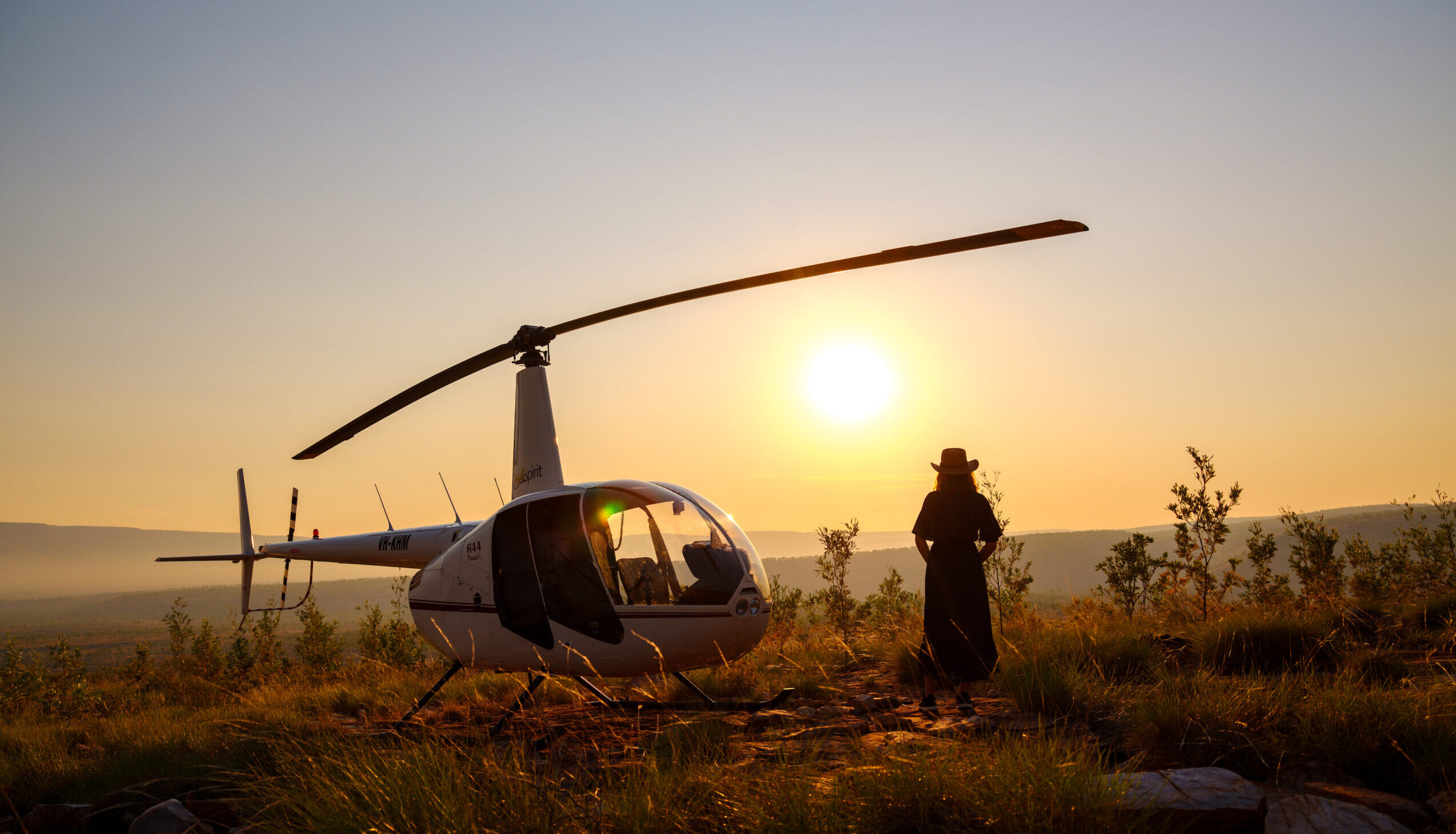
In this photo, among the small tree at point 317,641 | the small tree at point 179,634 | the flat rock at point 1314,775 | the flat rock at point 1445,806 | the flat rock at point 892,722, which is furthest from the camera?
the small tree at point 179,634

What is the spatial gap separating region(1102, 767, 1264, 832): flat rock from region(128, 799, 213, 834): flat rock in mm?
5317

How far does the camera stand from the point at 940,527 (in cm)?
689

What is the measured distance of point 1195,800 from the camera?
12.0 ft

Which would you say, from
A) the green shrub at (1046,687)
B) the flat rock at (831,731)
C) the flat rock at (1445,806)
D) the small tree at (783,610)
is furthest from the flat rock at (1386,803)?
the small tree at (783,610)

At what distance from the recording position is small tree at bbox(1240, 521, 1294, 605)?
37.4ft

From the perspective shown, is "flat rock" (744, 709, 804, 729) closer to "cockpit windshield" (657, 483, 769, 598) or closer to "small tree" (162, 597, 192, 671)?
"cockpit windshield" (657, 483, 769, 598)

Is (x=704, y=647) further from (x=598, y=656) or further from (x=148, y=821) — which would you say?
(x=148, y=821)

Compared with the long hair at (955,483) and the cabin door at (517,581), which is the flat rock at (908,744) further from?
the cabin door at (517,581)

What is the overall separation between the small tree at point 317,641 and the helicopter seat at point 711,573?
1391cm

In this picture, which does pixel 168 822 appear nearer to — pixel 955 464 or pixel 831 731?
pixel 831 731

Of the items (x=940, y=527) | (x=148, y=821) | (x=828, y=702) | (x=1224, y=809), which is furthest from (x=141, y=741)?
(x=1224, y=809)

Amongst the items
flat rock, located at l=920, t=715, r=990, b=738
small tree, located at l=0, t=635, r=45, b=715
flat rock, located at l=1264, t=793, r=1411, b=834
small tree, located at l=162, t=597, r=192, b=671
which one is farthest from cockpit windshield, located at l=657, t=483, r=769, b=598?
small tree, located at l=0, t=635, r=45, b=715

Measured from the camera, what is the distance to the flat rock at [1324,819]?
130 inches

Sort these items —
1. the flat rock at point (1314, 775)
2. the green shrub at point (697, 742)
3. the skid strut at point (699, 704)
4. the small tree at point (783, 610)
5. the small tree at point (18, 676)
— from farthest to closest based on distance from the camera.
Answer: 1. the small tree at point (18, 676)
2. the small tree at point (783, 610)
3. the skid strut at point (699, 704)
4. the green shrub at point (697, 742)
5. the flat rock at point (1314, 775)
